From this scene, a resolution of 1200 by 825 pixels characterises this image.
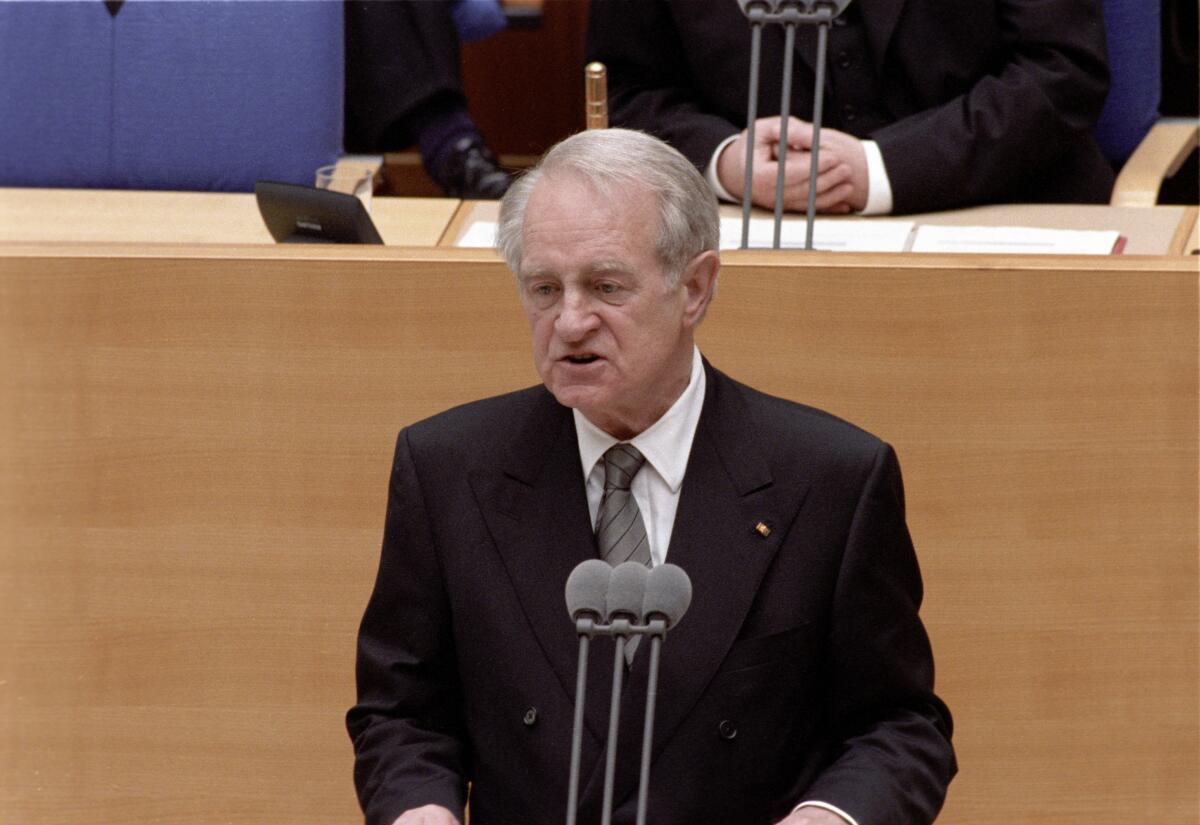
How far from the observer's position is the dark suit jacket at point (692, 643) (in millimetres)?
1762

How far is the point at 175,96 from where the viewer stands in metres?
3.45

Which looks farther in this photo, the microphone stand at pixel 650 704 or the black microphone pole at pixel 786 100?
the black microphone pole at pixel 786 100

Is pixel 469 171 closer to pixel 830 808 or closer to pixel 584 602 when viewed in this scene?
pixel 830 808

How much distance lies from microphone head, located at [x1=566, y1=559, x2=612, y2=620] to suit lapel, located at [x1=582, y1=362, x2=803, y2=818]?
333 mm

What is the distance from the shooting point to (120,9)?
3459 mm

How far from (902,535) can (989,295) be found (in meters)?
0.59

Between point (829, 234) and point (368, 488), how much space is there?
2.80 ft

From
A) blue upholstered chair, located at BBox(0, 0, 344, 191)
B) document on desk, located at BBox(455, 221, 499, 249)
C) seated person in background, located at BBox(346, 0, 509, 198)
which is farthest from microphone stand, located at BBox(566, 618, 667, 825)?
seated person in background, located at BBox(346, 0, 509, 198)

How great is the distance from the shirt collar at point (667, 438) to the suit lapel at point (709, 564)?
17mm

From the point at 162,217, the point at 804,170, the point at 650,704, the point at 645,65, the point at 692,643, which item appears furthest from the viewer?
the point at 645,65

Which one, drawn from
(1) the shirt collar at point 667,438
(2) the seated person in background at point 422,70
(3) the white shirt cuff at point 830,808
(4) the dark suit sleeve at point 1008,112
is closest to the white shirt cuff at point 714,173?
(4) the dark suit sleeve at point 1008,112

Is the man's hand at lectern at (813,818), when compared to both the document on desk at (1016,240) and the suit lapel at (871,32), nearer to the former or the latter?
the document on desk at (1016,240)

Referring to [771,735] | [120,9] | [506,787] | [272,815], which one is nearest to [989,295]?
[771,735]

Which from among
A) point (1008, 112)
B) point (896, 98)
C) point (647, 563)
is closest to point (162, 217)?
point (896, 98)
